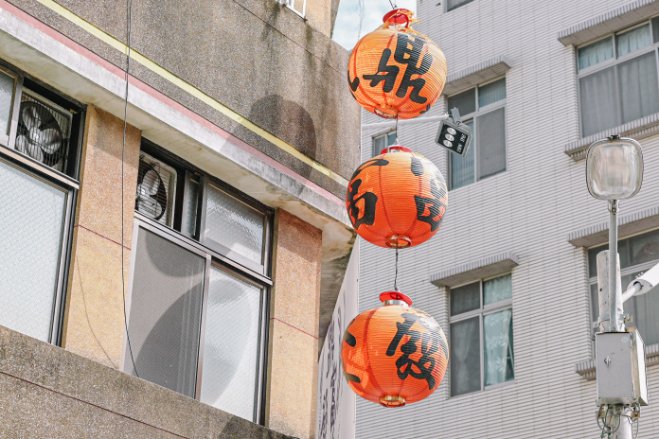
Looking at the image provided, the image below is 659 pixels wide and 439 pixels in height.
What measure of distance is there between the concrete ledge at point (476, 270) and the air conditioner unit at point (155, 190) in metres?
12.9

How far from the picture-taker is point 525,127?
24.1 metres

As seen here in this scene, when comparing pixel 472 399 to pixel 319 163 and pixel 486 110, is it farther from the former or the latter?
pixel 319 163

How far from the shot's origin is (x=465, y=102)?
2528 cm

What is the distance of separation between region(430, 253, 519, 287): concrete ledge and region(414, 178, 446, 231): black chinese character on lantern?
11875 millimetres

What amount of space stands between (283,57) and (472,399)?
1210 cm

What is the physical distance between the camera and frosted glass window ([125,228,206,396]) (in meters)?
9.94

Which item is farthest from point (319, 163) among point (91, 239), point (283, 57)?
point (91, 239)

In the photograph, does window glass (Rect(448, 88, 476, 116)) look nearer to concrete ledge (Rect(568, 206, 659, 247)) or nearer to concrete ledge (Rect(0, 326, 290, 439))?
concrete ledge (Rect(568, 206, 659, 247))

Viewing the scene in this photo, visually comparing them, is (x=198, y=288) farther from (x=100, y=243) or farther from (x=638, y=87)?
(x=638, y=87)

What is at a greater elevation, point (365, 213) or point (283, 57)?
point (283, 57)

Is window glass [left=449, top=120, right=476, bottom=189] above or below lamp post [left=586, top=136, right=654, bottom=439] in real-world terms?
above

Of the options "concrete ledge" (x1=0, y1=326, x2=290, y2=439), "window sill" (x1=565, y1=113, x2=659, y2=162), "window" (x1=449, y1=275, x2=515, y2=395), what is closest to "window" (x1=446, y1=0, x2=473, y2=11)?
"window sill" (x1=565, y1=113, x2=659, y2=162)

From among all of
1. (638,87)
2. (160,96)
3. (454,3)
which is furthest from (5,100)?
(454,3)

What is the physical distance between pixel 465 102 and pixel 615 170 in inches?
596
